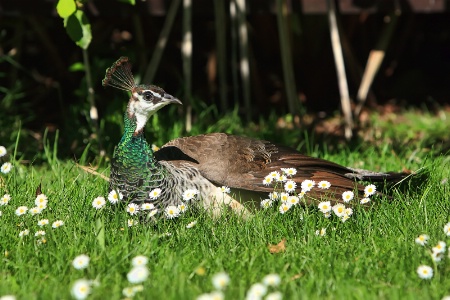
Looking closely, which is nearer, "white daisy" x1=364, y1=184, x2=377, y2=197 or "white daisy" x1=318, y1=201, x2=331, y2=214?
"white daisy" x1=318, y1=201, x2=331, y2=214

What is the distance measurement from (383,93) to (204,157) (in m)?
3.65

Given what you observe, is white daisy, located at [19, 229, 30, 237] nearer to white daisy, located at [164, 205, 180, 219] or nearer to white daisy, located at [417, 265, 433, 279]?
white daisy, located at [164, 205, 180, 219]

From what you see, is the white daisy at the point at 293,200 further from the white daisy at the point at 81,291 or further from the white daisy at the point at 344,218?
the white daisy at the point at 81,291

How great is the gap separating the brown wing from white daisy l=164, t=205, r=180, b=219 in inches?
13.1

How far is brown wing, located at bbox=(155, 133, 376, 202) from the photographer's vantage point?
12.9ft

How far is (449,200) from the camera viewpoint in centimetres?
381

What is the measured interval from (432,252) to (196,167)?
4.55ft

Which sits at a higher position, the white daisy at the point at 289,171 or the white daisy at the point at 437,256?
the white daisy at the point at 437,256

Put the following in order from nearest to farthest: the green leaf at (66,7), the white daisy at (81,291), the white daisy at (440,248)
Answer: the white daisy at (81,291)
the white daisy at (440,248)
the green leaf at (66,7)

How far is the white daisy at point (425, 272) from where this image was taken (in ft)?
9.41

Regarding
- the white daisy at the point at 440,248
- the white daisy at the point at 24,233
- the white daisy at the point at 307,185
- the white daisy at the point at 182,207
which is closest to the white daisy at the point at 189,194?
the white daisy at the point at 182,207

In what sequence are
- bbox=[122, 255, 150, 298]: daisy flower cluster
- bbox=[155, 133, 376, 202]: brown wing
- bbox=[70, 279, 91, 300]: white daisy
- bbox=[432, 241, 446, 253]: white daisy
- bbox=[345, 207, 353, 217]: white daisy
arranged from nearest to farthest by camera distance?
bbox=[70, 279, 91, 300]: white daisy → bbox=[122, 255, 150, 298]: daisy flower cluster → bbox=[432, 241, 446, 253]: white daisy → bbox=[345, 207, 353, 217]: white daisy → bbox=[155, 133, 376, 202]: brown wing

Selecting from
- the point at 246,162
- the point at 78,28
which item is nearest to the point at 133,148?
the point at 246,162

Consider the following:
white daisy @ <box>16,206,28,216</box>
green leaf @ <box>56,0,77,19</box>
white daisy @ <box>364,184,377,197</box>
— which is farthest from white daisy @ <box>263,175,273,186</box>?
green leaf @ <box>56,0,77,19</box>
